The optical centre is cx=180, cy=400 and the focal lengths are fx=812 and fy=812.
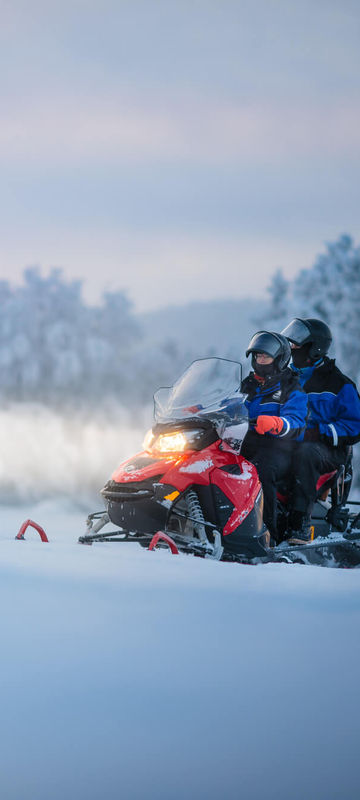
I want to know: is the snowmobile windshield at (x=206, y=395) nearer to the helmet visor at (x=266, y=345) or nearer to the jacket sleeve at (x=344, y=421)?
the helmet visor at (x=266, y=345)

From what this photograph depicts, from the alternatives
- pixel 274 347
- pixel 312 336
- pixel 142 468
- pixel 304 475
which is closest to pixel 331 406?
pixel 312 336

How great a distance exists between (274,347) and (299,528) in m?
Result: 1.17

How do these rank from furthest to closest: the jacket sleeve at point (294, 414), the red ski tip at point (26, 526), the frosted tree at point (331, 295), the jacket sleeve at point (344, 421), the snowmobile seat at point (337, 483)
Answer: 1. the frosted tree at point (331, 295)
2. the snowmobile seat at point (337, 483)
3. the jacket sleeve at point (344, 421)
4. the jacket sleeve at point (294, 414)
5. the red ski tip at point (26, 526)

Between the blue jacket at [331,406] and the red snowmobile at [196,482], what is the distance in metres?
1.07

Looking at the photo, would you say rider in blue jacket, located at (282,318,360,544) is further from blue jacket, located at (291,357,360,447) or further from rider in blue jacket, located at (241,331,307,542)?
rider in blue jacket, located at (241,331,307,542)

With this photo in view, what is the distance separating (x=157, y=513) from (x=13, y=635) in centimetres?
178

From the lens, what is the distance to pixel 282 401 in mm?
4914

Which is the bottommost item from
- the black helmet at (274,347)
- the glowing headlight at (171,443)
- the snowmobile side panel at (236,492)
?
the snowmobile side panel at (236,492)

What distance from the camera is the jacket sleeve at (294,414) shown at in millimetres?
4781

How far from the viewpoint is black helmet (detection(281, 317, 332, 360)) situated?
5777 millimetres

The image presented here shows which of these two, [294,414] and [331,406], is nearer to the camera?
[294,414]

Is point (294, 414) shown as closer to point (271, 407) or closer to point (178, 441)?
point (271, 407)

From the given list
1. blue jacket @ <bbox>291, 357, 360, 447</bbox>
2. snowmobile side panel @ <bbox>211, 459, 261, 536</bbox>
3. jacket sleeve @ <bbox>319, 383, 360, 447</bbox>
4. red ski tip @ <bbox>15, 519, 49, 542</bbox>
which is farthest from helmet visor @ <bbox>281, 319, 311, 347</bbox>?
red ski tip @ <bbox>15, 519, 49, 542</bbox>

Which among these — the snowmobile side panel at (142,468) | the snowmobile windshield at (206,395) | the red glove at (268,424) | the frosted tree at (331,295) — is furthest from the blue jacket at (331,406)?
the frosted tree at (331,295)
